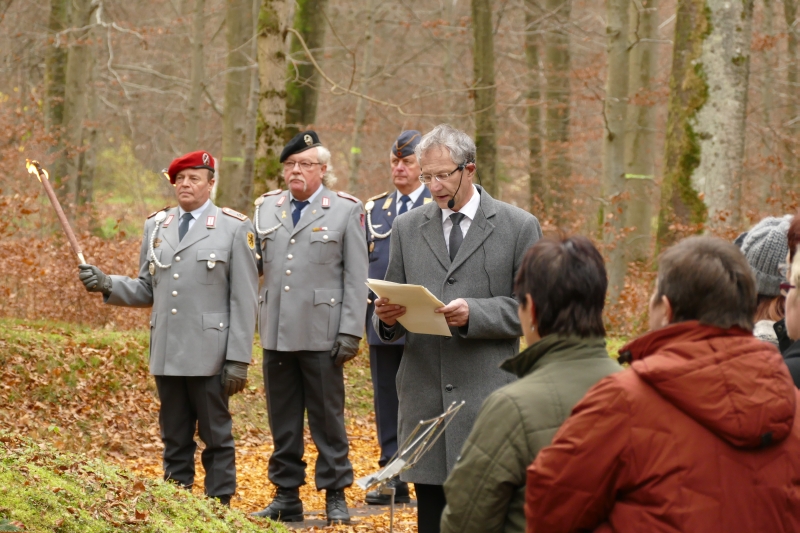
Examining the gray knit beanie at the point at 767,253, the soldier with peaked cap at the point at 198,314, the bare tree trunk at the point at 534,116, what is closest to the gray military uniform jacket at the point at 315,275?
the soldier with peaked cap at the point at 198,314

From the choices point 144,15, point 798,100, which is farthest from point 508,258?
point 144,15

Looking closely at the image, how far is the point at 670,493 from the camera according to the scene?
7.55 feet

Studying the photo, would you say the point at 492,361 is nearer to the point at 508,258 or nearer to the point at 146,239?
the point at 508,258

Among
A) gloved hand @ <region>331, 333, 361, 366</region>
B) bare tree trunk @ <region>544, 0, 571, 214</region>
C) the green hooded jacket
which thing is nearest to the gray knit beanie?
the green hooded jacket

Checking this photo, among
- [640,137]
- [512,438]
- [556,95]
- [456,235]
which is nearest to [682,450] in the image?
[512,438]

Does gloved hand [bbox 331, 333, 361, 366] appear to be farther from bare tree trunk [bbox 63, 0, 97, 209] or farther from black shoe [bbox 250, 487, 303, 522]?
bare tree trunk [bbox 63, 0, 97, 209]

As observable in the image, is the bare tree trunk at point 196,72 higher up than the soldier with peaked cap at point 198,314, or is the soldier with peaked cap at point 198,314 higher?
the bare tree trunk at point 196,72

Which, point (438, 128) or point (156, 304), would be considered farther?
point (156, 304)

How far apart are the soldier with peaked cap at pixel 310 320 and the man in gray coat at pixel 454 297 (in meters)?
1.85

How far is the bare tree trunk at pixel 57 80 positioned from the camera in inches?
666

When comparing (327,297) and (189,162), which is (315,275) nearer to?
(327,297)

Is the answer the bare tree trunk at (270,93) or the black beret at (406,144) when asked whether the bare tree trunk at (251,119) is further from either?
the black beret at (406,144)

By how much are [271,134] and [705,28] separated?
4805mm

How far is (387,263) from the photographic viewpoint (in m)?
7.53
